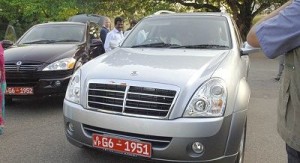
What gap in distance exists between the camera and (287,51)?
5.92 ft

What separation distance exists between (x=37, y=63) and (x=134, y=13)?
14.4m

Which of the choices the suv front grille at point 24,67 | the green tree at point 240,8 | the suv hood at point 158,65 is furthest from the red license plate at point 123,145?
the green tree at point 240,8

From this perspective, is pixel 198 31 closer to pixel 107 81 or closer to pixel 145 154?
pixel 107 81

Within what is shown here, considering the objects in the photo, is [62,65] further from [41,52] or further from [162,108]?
[162,108]

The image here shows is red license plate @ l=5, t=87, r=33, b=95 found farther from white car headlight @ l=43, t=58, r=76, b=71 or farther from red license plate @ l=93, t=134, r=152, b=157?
red license plate @ l=93, t=134, r=152, b=157

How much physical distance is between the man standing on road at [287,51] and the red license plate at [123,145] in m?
1.47

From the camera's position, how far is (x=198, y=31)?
483 centimetres

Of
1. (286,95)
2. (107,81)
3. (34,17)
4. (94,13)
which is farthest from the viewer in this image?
(34,17)

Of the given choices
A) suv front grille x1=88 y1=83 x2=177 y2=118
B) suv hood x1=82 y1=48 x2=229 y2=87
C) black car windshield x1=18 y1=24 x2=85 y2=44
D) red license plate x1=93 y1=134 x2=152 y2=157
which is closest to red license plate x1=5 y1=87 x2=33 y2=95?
black car windshield x1=18 y1=24 x2=85 y2=44

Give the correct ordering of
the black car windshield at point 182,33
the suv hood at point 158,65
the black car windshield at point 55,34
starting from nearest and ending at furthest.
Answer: the suv hood at point 158,65 → the black car windshield at point 182,33 → the black car windshield at point 55,34

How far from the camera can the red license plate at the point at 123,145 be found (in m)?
3.22

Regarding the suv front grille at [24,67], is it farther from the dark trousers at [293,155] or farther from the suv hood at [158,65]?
the dark trousers at [293,155]

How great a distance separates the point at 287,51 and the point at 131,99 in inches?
70.0

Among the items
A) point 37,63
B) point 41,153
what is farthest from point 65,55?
point 41,153
